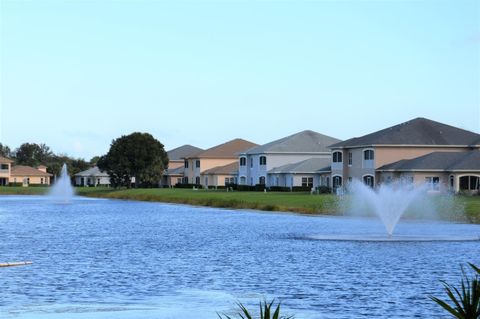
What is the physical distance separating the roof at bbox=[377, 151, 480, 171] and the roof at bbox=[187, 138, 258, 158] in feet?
179

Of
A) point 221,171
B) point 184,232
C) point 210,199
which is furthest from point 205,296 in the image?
point 221,171

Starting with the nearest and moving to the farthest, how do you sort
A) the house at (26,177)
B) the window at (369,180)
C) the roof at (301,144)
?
the window at (369,180) → the roof at (301,144) → the house at (26,177)

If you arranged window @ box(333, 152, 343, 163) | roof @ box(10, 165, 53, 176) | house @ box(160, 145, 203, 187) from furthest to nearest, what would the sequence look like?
roof @ box(10, 165, 53, 176)
house @ box(160, 145, 203, 187)
window @ box(333, 152, 343, 163)

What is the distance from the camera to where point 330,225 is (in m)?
59.7

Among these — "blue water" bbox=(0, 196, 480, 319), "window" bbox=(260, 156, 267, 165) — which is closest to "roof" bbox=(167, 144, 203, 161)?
"window" bbox=(260, 156, 267, 165)

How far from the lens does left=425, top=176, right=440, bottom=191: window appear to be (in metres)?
90.7

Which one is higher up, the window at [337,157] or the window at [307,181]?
the window at [337,157]

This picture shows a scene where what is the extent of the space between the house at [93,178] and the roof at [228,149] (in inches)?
1374

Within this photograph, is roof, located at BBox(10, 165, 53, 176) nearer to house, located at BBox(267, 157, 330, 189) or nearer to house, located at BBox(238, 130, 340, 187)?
house, located at BBox(238, 130, 340, 187)

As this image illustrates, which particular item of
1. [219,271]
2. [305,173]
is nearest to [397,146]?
[305,173]

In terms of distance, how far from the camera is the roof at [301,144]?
12425 cm

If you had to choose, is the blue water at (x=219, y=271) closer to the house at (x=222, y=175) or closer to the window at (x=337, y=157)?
the window at (x=337, y=157)

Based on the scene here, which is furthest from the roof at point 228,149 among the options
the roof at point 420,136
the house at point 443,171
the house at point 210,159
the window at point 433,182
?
the window at point 433,182

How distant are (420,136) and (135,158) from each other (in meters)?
48.7
